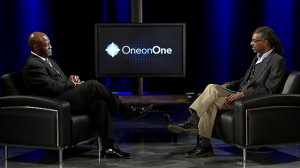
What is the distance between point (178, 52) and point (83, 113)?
175 cm

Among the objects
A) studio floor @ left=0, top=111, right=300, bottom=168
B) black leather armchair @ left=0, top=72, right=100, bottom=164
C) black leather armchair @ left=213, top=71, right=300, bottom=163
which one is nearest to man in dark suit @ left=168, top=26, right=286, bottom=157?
black leather armchair @ left=213, top=71, right=300, bottom=163

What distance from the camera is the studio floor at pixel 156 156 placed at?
465 centimetres

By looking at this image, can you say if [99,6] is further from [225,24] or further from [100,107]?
[100,107]

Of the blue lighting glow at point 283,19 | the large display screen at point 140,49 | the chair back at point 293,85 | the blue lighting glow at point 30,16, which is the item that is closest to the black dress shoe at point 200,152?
the chair back at point 293,85

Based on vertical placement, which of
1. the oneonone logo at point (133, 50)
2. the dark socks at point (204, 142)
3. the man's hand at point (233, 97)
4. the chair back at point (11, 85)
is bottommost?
the dark socks at point (204, 142)

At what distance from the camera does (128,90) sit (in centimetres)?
782

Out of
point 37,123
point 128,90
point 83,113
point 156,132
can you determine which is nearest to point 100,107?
point 83,113

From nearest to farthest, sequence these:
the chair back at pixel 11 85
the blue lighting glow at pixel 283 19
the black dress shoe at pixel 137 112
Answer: the chair back at pixel 11 85, the black dress shoe at pixel 137 112, the blue lighting glow at pixel 283 19

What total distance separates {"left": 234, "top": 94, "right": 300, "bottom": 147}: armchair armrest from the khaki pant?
1.05ft

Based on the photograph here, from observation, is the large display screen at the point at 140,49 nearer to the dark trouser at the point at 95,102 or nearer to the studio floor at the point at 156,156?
the studio floor at the point at 156,156

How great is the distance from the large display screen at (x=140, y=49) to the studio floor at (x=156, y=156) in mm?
789

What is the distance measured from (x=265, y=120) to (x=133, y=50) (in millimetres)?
2196

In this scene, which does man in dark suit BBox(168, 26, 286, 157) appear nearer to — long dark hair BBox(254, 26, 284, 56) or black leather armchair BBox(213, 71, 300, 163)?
long dark hair BBox(254, 26, 284, 56)

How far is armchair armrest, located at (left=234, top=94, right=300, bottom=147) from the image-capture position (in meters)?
4.54
